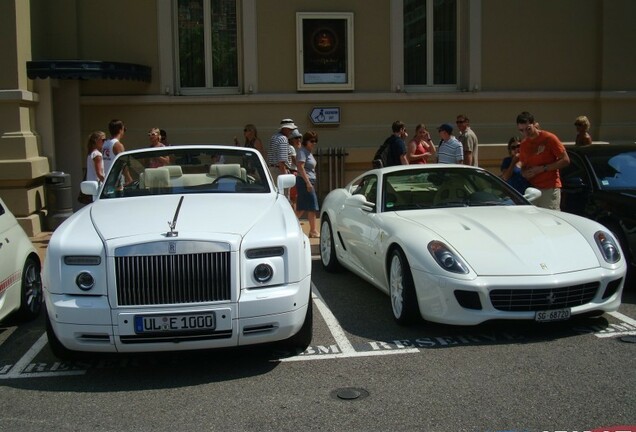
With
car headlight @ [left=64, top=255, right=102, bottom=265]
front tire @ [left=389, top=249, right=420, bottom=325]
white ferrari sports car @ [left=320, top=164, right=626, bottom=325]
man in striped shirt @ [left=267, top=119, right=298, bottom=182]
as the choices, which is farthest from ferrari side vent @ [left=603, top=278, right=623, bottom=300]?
man in striped shirt @ [left=267, top=119, right=298, bottom=182]

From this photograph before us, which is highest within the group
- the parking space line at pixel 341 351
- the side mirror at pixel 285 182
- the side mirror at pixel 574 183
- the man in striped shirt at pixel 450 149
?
the man in striped shirt at pixel 450 149

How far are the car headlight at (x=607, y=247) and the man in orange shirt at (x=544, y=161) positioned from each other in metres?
2.23

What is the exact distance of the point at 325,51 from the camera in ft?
44.0

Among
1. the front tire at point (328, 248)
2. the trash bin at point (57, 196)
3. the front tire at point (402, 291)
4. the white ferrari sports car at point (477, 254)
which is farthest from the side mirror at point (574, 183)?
the trash bin at point (57, 196)

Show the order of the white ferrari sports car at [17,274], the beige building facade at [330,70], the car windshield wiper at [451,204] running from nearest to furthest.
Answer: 1. the white ferrari sports car at [17,274]
2. the car windshield wiper at [451,204]
3. the beige building facade at [330,70]

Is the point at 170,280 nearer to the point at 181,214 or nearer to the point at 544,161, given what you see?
the point at 181,214

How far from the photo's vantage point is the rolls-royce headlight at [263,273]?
16.3 ft

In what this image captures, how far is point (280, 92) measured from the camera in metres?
13.3

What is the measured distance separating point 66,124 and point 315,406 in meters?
9.72

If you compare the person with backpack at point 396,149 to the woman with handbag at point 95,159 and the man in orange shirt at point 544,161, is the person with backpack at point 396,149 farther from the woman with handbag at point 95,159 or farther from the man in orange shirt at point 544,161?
the woman with handbag at point 95,159

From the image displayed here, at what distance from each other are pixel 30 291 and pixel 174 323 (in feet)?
8.18

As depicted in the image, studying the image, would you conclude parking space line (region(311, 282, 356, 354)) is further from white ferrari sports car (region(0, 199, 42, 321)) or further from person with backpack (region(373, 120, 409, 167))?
person with backpack (region(373, 120, 409, 167))

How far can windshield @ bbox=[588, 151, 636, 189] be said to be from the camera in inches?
311

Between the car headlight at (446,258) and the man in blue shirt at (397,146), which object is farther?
the man in blue shirt at (397,146)
